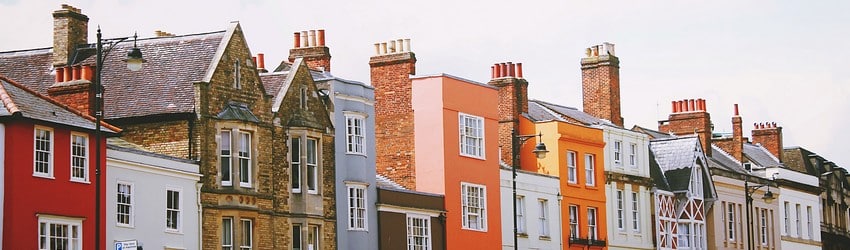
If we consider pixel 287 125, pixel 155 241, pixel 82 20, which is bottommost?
pixel 155 241

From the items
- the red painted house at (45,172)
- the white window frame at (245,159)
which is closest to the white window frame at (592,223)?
the white window frame at (245,159)

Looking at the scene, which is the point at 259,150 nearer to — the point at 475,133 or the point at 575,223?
the point at 475,133

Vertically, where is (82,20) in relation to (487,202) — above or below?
above

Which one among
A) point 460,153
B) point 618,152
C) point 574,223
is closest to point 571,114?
point 618,152

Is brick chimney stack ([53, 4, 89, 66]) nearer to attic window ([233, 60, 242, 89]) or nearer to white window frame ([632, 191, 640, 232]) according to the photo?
attic window ([233, 60, 242, 89])

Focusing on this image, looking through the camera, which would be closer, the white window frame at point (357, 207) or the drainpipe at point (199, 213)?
the drainpipe at point (199, 213)

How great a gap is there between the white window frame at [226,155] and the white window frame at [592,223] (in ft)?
80.2

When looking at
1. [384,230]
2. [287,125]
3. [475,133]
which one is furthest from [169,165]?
[475,133]

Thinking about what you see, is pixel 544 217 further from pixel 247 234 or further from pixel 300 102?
pixel 247 234

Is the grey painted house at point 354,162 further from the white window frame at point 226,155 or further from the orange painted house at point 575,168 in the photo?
the orange painted house at point 575,168

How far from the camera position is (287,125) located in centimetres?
5744

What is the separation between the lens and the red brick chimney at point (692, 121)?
297ft

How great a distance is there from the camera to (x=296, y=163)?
189 feet

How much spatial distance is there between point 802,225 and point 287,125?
48.4 meters
